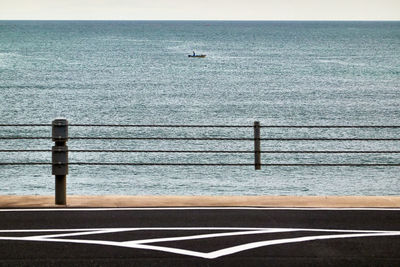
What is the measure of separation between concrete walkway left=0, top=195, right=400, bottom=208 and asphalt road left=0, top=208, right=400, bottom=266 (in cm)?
32

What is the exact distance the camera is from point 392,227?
814 cm

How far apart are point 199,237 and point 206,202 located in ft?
7.12

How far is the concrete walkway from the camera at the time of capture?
948 cm

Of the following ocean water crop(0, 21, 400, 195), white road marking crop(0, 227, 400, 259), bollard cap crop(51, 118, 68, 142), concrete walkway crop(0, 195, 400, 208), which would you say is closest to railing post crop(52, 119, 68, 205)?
bollard cap crop(51, 118, 68, 142)

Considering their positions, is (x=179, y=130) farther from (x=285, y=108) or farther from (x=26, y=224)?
(x=26, y=224)

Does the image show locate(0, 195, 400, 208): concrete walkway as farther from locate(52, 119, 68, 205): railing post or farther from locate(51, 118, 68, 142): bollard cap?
A: locate(51, 118, 68, 142): bollard cap

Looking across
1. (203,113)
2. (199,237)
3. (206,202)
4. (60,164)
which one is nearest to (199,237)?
(199,237)

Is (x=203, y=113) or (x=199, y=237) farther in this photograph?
(x=203, y=113)

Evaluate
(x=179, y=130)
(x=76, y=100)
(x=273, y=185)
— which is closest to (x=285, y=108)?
(x=179, y=130)

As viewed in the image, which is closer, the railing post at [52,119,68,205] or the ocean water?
the railing post at [52,119,68,205]

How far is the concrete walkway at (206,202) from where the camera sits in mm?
9477

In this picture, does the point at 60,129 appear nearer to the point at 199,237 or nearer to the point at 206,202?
the point at 206,202

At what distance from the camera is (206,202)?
382 inches

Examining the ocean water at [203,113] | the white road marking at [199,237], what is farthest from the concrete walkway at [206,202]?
the ocean water at [203,113]
